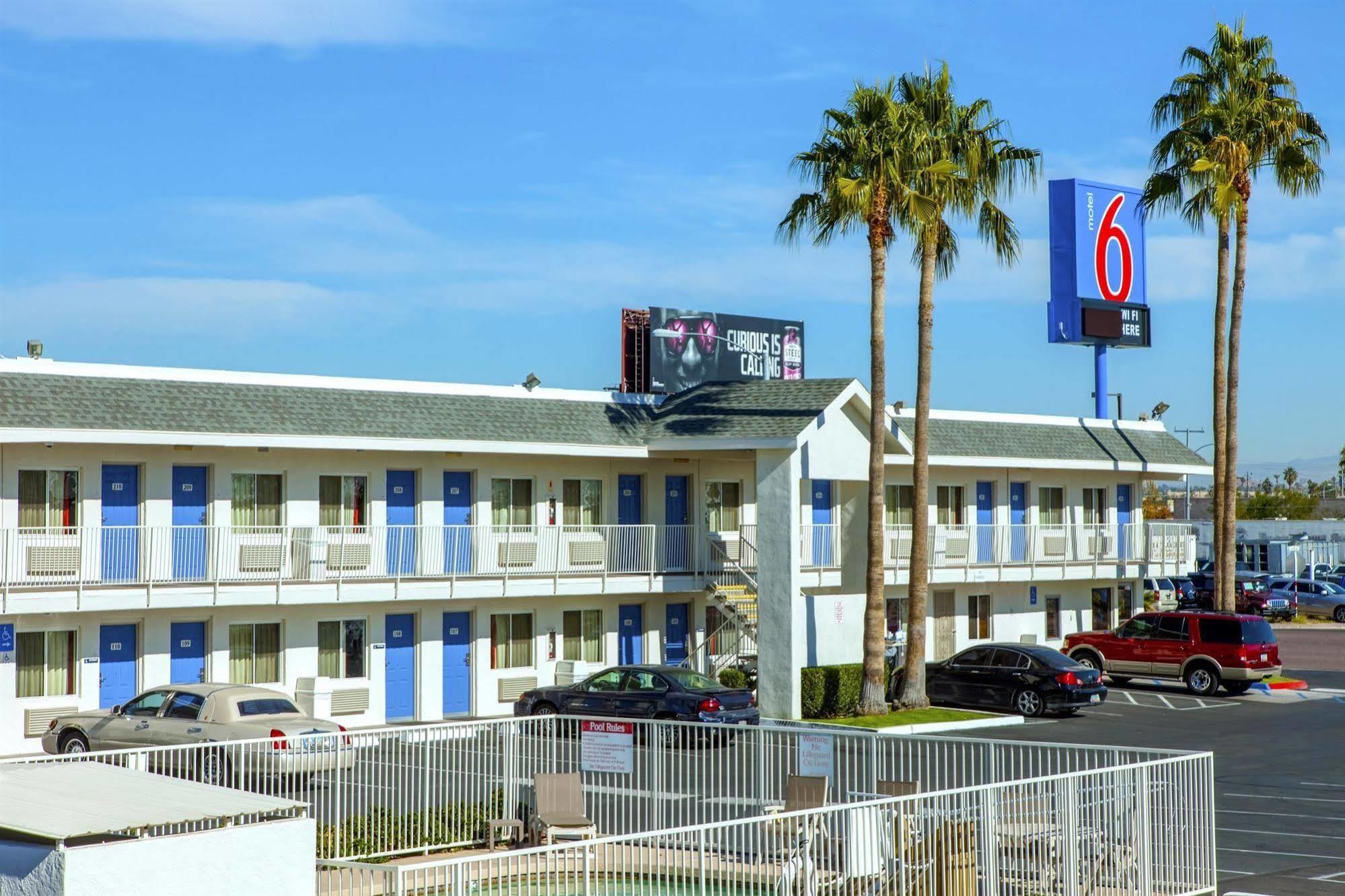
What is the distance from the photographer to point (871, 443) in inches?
1286

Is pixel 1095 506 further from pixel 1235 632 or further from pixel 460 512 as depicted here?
pixel 460 512

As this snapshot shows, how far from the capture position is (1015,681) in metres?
33.1

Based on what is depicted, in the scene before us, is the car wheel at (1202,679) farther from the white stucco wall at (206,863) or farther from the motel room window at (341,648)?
the white stucco wall at (206,863)

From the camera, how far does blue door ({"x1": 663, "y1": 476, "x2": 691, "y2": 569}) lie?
3425 cm

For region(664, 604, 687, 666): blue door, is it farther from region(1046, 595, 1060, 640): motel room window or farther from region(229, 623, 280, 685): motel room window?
region(1046, 595, 1060, 640): motel room window

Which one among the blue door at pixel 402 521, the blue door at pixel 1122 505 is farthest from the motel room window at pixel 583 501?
the blue door at pixel 1122 505

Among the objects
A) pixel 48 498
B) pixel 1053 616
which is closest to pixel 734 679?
pixel 48 498

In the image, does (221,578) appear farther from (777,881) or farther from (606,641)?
(777,881)

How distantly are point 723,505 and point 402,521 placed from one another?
28.1 ft

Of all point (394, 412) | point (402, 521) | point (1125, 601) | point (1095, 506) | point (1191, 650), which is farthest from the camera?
point (1125, 601)

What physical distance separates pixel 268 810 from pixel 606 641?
84.4ft

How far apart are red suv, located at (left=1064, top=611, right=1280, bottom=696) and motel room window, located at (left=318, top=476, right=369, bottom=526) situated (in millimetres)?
16935

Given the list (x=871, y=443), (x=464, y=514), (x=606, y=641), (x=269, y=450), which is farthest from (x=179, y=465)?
(x=871, y=443)

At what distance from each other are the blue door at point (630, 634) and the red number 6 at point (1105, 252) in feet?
65.8
